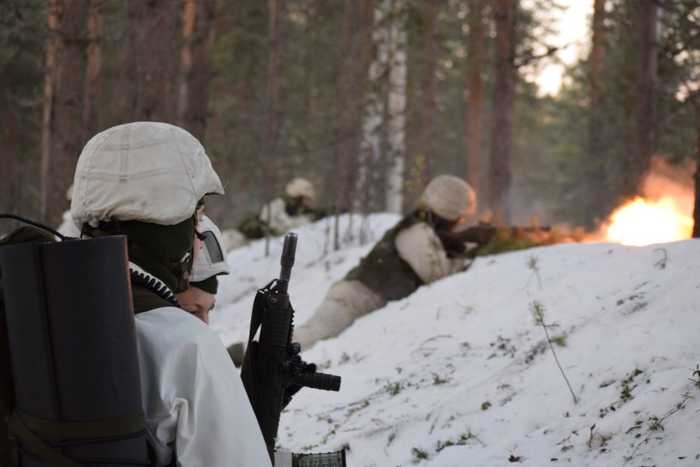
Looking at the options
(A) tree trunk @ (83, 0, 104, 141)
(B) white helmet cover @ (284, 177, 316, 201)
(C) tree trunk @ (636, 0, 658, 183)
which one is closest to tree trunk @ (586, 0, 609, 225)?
(C) tree trunk @ (636, 0, 658, 183)

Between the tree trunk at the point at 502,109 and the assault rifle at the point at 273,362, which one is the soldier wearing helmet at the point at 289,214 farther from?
the assault rifle at the point at 273,362

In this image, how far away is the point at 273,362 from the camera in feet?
10.5

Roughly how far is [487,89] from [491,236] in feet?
81.8

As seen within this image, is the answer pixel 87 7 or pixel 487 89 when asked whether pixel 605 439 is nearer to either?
pixel 87 7

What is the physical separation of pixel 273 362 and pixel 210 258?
3.48 ft

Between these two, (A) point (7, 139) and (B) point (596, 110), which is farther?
(B) point (596, 110)

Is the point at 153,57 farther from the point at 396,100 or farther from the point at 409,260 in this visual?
the point at 396,100

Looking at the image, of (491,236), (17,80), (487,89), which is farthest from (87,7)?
(487,89)

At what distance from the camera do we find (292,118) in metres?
29.6

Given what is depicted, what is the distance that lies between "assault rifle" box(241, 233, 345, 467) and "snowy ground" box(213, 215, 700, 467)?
135 centimetres

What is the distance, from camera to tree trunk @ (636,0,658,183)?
14734mm

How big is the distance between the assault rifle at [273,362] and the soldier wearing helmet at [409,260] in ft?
18.5

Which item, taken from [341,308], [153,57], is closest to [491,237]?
[341,308]

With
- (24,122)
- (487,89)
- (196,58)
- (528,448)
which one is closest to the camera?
(528,448)
